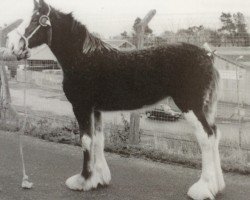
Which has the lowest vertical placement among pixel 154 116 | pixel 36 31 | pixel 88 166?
pixel 88 166

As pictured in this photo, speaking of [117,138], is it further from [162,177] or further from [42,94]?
[42,94]

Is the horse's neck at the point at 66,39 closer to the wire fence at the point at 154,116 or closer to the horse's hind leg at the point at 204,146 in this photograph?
the wire fence at the point at 154,116

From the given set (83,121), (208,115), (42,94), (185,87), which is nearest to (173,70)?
(185,87)

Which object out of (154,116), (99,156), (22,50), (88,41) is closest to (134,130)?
(154,116)

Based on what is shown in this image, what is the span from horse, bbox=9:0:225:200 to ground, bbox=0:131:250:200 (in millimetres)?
271

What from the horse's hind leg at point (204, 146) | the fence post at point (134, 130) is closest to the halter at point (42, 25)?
the horse's hind leg at point (204, 146)

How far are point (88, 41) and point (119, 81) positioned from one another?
708 mm

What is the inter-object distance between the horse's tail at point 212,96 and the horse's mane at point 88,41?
1398 mm

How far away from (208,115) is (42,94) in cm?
829

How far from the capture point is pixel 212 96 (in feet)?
19.7

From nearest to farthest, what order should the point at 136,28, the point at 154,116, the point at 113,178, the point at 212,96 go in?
the point at 212,96, the point at 113,178, the point at 136,28, the point at 154,116

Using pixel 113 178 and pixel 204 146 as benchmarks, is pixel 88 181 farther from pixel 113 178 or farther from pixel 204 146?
pixel 204 146

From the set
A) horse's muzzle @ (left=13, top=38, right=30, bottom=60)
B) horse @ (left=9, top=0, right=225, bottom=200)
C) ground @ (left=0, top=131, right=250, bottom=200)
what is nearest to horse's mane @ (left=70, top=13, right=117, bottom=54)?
horse @ (left=9, top=0, right=225, bottom=200)

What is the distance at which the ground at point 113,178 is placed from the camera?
590 centimetres
